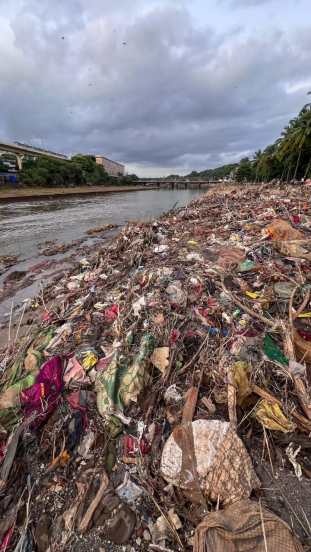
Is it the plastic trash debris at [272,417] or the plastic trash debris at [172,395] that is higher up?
the plastic trash debris at [272,417]

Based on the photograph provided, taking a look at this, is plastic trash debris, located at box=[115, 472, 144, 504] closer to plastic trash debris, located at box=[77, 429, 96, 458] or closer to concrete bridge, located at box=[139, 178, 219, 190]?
plastic trash debris, located at box=[77, 429, 96, 458]

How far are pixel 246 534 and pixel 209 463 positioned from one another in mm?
345

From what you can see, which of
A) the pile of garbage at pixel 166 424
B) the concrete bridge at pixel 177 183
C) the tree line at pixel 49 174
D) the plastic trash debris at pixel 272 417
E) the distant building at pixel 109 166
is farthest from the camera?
the distant building at pixel 109 166

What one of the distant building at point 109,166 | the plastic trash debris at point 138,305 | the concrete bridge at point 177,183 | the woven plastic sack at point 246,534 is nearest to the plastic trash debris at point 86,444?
the woven plastic sack at point 246,534

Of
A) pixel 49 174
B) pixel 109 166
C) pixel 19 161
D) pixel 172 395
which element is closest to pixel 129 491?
pixel 172 395

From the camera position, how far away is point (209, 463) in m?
1.46

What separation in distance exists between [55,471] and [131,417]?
24.3 inches

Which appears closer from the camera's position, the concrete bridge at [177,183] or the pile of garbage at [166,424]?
the pile of garbage at [166,424]

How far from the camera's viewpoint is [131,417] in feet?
6.25

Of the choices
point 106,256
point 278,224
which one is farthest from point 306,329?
point 106,256

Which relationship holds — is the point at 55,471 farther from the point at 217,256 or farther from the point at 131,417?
the point at 217,256

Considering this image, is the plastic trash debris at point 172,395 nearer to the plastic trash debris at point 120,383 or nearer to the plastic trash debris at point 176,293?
the plastic trash debris at point 120,383

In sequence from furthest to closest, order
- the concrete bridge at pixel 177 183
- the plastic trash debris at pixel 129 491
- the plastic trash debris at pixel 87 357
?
the concrete bridge at pixel 177 183 < the plastic trash debris at pixel 87 357 < the plastic trash debris at pixel 129 491

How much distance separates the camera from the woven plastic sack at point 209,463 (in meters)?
1.40
